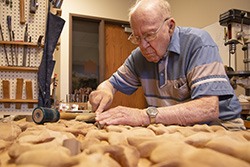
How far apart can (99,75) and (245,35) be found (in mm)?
2616

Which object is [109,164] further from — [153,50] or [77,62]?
[77,62]

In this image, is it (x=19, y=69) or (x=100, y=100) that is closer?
(x=100, y=100)

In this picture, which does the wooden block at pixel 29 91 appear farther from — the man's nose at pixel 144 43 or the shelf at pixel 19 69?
the man's nose at pixel 144 43

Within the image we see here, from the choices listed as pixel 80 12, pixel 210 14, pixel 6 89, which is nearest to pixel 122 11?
pixel 80 12

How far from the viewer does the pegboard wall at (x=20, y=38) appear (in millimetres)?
2406

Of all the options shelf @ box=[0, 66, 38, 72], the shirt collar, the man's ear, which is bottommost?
shelf @ box=[0, 66, 38, 72]

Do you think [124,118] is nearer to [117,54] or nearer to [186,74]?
[186,74]

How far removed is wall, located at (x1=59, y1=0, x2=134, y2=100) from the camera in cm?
373

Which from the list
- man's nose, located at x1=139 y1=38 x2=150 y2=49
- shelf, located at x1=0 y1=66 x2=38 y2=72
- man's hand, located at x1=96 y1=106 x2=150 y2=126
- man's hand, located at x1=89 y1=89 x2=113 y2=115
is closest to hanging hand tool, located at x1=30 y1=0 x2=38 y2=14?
shelf, located at x1=0 y1=66 x2=38 y2=72

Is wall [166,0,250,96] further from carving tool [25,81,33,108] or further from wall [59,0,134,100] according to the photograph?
carving tool [25,81,33,108]

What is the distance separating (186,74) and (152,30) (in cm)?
33

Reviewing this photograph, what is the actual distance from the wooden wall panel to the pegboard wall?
5.76 ft

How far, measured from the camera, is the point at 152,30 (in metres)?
1.24

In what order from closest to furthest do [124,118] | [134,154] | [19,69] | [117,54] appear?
[134,154] → [124,118] → [19,69] → [117,54]
